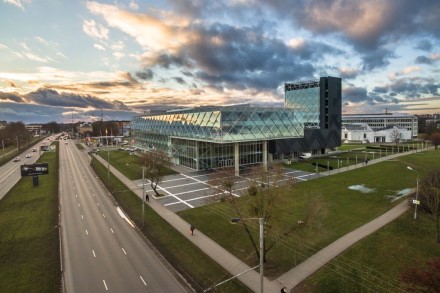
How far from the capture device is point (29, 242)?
3092cm

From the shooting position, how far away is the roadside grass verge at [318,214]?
2714 cm

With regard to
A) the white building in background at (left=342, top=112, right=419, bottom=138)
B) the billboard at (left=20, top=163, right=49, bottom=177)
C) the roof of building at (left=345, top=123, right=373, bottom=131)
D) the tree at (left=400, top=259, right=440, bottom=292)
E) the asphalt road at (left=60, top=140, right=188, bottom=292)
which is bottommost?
the asphalt road at (left=60, top=140, right=188, bottom=292)

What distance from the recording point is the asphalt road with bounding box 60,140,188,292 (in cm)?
2292

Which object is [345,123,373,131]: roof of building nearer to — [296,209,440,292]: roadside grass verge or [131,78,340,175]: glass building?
[131,78,340,175]: glass building

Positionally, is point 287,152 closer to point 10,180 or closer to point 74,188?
point 74,188

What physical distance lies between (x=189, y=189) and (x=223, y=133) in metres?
13.9

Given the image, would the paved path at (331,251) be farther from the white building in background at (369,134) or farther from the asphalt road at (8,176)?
the white building in background at (369,134)

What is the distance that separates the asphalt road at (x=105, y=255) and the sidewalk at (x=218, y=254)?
4.47 metres

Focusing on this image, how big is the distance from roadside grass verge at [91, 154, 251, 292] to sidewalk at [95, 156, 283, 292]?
0.59 meters

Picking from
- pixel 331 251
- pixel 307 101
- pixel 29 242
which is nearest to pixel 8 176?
pixel 29 242

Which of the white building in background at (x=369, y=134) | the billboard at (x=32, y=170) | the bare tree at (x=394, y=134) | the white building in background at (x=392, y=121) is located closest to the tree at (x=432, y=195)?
the billboard at (x=32, y=170)

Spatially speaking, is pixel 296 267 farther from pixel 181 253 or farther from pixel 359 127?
pixel 359 127

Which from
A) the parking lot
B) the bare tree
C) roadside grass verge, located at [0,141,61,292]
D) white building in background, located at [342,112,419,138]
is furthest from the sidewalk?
white building in background, located at [342,112,419,138]

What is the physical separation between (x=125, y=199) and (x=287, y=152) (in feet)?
156
